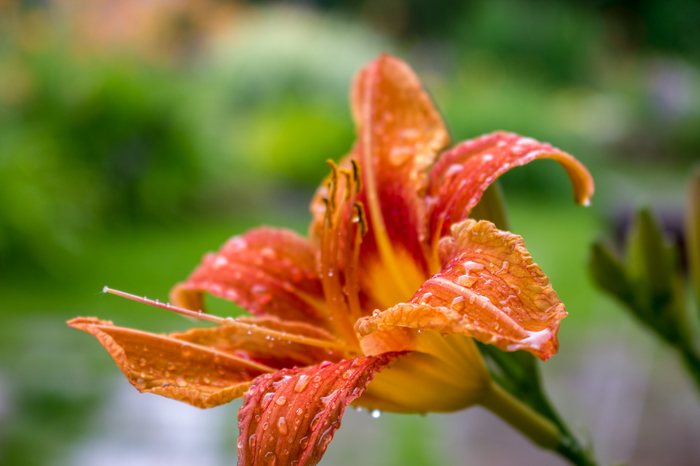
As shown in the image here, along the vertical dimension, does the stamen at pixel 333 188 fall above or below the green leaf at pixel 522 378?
above

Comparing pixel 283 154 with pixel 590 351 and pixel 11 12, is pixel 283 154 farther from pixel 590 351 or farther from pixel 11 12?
pixel 590 351

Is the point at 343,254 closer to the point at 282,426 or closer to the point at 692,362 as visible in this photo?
the point at 282,426

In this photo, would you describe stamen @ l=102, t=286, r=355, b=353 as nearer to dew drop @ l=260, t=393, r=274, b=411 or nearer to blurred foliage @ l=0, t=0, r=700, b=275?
dew drop @ l=260, t=393, r=274, b=411

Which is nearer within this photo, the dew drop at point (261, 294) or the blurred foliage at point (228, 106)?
the dew drop at point (261, 294)

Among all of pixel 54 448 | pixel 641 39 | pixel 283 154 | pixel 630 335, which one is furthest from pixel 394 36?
pixel 54 448

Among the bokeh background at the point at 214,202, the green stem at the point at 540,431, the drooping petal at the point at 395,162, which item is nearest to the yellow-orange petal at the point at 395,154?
the drooping petal at the point at 395,162

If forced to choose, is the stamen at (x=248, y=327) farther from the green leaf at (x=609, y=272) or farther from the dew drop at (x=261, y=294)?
the green leaf at (x=609, y=272)

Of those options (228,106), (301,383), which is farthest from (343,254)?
(228,106)

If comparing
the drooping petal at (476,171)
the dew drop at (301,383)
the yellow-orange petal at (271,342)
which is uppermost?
the drooping petal at (476,171)
